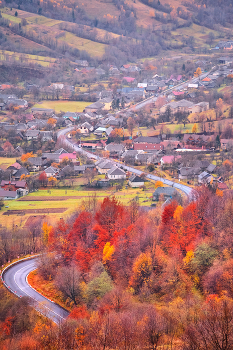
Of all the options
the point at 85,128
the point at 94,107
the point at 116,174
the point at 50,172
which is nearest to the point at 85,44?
the point at 94,107

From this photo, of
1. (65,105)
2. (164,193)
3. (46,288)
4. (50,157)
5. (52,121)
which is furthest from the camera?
(65,105)

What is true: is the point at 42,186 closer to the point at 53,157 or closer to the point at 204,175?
the point at 53,157

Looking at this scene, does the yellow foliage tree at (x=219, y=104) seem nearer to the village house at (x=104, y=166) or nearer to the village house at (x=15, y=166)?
the village house at (x=104, y=166)

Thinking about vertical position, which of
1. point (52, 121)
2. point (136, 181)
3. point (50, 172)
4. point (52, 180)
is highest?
point (52, 121)

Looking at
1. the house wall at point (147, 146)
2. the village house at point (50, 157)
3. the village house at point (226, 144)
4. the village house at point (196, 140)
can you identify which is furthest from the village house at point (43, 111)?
the village house at point (226, 144)

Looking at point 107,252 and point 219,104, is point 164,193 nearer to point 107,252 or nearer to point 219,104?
point 107,252

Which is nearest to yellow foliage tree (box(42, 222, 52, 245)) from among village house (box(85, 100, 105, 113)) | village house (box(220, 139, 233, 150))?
village house (box(220, 139, 233, 150))

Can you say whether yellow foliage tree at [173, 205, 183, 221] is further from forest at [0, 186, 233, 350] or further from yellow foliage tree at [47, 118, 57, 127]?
yellow foliage tree at [47, 118, 57, 127]
